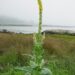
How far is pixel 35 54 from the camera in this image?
4293mm

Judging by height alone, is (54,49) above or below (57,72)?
below

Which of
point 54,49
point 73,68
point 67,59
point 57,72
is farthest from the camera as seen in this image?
point 54,49

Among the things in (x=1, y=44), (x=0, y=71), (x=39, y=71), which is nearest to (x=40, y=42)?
(x=39, y=71)

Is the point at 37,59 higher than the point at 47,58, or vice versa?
the point at 37,59

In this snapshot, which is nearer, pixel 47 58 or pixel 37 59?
pixel 37 59

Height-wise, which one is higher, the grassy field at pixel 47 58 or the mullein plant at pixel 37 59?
the mullein plant at pixel 37 59

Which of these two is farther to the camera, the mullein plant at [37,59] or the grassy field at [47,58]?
the grassy field at [47,58]

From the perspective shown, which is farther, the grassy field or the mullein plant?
the grassy field

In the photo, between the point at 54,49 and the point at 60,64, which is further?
the point at 54,49

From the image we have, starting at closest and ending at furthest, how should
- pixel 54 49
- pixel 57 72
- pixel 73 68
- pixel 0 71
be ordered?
pixel 57 72 → pixel 73 68 → pixel 0 71 → pixel 54 49

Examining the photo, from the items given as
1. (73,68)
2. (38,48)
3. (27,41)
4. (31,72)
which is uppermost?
(38,48)

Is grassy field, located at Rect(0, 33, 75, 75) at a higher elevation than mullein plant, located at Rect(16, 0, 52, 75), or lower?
lower

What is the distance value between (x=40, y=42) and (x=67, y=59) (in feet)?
28.2

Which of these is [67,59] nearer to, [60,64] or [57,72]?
[60,64]
